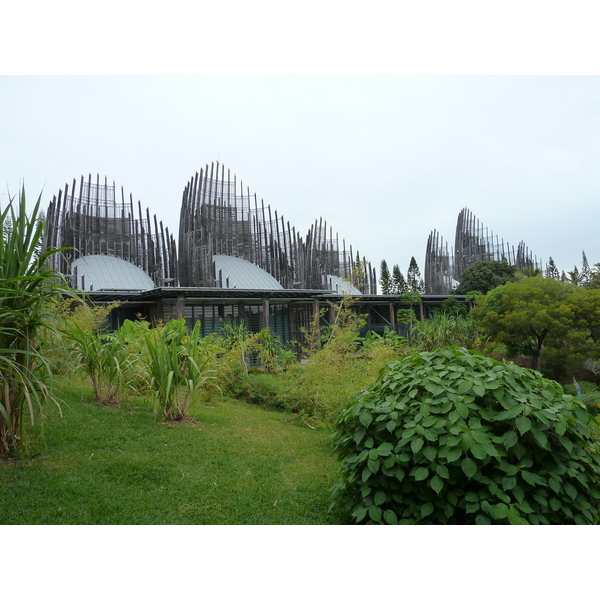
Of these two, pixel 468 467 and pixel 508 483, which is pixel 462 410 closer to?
pixel 468 467

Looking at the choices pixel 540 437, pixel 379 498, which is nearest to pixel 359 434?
pixel 379 498

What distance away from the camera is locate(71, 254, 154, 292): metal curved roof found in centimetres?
1627

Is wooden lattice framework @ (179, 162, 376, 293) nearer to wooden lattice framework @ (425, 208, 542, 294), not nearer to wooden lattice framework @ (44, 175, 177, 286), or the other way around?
wooden lattice framework @ (44, 175, 177, 286)

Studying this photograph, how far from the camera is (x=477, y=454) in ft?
6.64

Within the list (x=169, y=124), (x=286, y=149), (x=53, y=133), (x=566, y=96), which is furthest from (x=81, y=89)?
(x=286, y=149)

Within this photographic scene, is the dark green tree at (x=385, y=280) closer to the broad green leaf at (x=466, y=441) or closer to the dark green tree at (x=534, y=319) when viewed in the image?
the dark green tree at (x=534, y=319)

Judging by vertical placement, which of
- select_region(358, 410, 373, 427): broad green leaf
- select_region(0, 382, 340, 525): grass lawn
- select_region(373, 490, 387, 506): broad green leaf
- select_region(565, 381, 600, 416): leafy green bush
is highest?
select_region(358, 410, 373, 427): broad green leaf

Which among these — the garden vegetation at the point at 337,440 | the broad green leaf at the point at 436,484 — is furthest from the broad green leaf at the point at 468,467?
the broad green leaf at the point at 436,484

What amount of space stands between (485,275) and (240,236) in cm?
1568

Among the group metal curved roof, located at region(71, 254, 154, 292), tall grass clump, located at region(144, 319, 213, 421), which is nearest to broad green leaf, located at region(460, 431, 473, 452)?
tall grass clump, located at region(144, 319, 213, 421)

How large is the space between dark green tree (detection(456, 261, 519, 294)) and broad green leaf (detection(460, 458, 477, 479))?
86.3ft

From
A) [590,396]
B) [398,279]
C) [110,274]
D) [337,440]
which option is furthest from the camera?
[398,279]

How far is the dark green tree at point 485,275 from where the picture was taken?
88.1ft

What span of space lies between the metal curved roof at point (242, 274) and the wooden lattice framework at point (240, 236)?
0.27m
